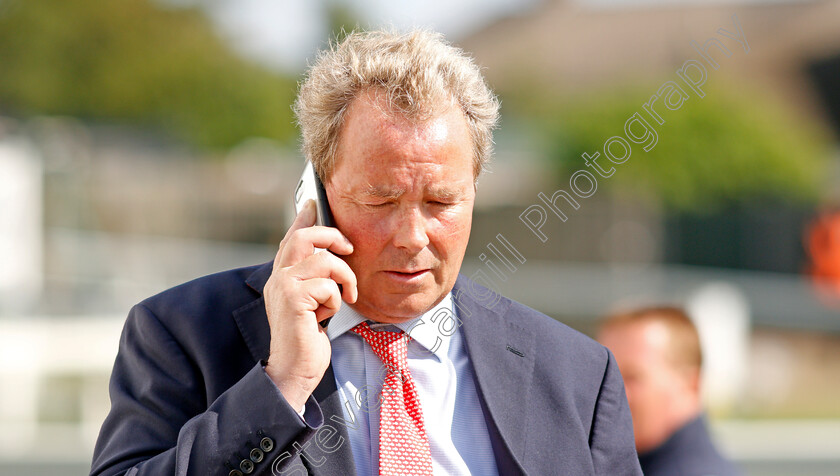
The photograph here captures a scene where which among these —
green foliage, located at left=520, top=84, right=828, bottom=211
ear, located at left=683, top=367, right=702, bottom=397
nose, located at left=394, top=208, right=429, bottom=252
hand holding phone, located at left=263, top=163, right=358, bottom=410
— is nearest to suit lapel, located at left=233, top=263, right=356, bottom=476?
hand holding phone, located at left=263, top=163, right=358, bottom=410

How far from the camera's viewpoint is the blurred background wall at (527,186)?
10.7 m

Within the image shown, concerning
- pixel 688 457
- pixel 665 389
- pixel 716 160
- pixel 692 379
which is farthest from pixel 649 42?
pixel 688 457

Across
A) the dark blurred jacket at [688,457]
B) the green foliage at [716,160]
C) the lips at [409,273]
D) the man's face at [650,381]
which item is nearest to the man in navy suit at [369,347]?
the lips at [409,273]

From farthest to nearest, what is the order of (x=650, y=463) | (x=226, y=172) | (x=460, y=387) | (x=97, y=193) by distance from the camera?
(x=226, y=172) < (x=97, y=193) < (x=650, y=463) < (x=460, y=387)

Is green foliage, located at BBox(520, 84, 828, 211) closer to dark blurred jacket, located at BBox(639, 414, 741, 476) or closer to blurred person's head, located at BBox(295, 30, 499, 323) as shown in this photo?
dark blurred jacket, located at BBox(639, 414, 741, 476)

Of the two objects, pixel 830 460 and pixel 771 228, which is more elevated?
pixel 771 228

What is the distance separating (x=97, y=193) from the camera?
19.7 m

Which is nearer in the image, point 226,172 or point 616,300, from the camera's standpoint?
point 616,300

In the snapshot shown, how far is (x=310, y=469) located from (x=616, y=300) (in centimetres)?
1161

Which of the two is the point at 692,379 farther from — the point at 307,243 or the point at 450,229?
the point at 307,243

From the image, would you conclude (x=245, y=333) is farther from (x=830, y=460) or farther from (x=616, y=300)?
(x=616, y=300)

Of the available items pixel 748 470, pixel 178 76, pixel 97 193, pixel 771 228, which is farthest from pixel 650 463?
pixel 178 76

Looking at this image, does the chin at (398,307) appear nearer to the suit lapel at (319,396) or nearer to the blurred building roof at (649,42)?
the suit lapel at (319,396)

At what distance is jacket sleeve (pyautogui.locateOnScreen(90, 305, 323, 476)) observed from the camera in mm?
1802
